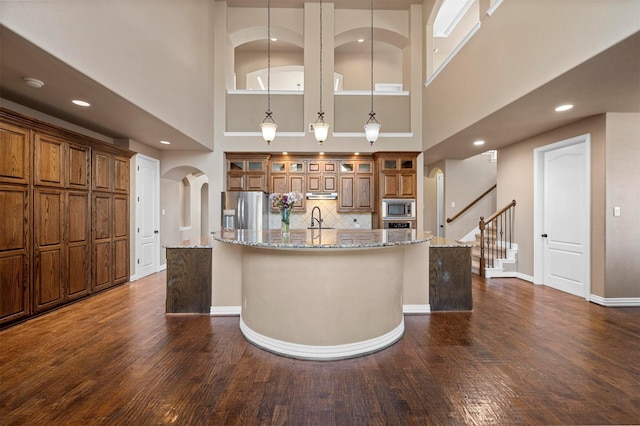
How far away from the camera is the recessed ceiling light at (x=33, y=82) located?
9.64 feet

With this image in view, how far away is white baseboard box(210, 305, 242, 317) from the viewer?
Result: 11.9 ft

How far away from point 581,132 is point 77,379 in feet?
22.0

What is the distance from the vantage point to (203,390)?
212 centimetres

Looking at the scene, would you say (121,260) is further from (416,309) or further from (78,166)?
(416,309)

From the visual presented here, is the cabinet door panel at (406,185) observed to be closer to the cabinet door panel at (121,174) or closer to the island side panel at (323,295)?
the island side panel at (323,295)

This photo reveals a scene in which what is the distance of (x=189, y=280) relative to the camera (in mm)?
3695

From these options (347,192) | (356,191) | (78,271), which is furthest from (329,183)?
(78,271)

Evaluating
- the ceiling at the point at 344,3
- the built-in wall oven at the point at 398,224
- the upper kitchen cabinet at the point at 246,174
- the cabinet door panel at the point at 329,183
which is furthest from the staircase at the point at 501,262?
the ceiling at the point at 344,3

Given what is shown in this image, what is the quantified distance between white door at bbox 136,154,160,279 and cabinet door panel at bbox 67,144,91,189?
125 cm

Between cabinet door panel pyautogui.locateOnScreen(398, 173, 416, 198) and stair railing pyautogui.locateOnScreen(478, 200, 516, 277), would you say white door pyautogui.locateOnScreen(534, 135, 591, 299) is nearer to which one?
stair railing pyautogui.locateOnScreen(478, 200, 516, 277)

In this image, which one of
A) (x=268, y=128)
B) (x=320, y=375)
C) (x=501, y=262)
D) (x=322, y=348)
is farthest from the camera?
(x=501, y=262)

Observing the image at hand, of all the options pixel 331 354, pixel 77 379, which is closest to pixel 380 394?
pixel 331 354

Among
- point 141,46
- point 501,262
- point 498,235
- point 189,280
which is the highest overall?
point 141,46

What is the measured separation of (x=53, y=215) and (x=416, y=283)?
4837 millimetres
